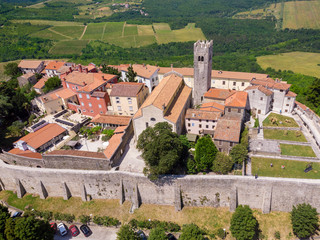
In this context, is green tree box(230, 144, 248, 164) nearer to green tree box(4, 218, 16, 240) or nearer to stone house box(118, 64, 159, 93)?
stone house box(118, 64, 159, 93)

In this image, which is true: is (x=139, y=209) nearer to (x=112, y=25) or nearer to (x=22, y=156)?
(x=22, y=156)

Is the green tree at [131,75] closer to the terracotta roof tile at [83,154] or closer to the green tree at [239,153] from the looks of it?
the terracotta roof tile at [83,154]

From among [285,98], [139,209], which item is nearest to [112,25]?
[285,98]

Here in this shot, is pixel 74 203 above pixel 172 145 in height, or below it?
below

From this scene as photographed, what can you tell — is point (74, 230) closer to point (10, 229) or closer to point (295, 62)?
point (10, 229)

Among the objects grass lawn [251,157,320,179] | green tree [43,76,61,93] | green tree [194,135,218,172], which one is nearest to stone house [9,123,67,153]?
green tree [43,76,61,93]

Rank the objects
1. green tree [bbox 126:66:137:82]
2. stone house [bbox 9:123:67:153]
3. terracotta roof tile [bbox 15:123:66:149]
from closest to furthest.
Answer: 1. stone house [bbox 9:123:67:153]
2. terracotta roof tile [bbox 15:123:66:149]
3. green tree [bbox 126:66:137:82]

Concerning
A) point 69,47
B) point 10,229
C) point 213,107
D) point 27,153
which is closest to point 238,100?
point 213,107

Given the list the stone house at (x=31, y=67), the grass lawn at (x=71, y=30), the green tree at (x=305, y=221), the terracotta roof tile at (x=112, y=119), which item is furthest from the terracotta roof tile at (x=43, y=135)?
the grass lawn at (x=71, y=30)
